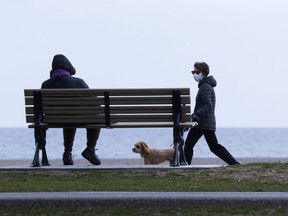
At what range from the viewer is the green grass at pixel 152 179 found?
11.7 m

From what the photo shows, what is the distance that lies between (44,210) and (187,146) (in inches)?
230

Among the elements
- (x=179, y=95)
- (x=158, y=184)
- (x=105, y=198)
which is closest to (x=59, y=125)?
(x=179, y=95)

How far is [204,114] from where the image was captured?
15.6 m

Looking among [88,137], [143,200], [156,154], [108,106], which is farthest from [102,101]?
[143,200]

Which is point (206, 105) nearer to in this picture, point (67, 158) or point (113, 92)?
point (113, 92)

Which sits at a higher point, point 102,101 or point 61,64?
point 61,64

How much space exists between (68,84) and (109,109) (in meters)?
0.92

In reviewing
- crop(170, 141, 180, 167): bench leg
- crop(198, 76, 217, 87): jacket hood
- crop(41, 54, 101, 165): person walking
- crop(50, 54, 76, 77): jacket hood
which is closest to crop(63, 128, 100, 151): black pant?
crop(41, 54, 101, 165): person walking

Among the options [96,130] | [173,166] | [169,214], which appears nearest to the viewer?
[169,214]

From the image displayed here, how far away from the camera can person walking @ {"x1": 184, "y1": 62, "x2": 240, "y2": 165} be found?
15.6 m

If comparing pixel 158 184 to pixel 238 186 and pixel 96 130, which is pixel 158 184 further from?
pixel 96 130

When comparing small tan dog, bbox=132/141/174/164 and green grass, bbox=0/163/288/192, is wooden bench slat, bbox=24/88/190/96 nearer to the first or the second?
green grass, bbox=0/163/288/192

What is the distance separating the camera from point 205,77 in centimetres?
1584

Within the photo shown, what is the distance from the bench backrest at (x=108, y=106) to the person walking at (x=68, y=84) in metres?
0.57
